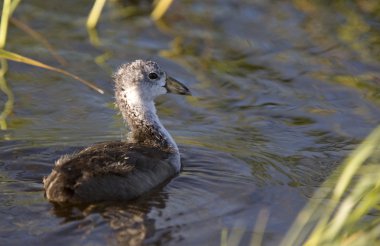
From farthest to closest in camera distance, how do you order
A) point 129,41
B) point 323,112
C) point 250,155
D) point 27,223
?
point 129,41 → point 323,112 → point 250,155 → point 27,223

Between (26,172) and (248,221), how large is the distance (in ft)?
7.63

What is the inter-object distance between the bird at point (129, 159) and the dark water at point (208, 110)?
13 cm

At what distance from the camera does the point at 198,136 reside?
10609mm

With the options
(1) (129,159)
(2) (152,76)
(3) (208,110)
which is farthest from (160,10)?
(1) (129,159)

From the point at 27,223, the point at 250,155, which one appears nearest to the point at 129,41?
the point at 250,155

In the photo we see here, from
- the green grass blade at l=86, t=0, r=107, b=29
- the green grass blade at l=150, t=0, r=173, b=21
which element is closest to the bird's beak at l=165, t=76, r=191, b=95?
the green grass blade at l=86, t=0, r=107, b=29

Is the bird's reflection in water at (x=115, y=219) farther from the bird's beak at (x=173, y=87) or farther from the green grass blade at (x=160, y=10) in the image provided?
the green grass blade at (x=160, y=10)

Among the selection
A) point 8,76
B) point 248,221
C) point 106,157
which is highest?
point 8,76

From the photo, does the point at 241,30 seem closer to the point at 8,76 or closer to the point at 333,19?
the point at 333,19

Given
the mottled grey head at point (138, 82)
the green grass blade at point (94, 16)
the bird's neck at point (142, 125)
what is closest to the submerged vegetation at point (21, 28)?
the green grass blade at point (94, 16)

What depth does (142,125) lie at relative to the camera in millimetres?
9883

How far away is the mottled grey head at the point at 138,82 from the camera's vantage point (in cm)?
994

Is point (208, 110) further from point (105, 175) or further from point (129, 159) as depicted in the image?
point (105, 175)

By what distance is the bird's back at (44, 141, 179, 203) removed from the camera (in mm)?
8266
